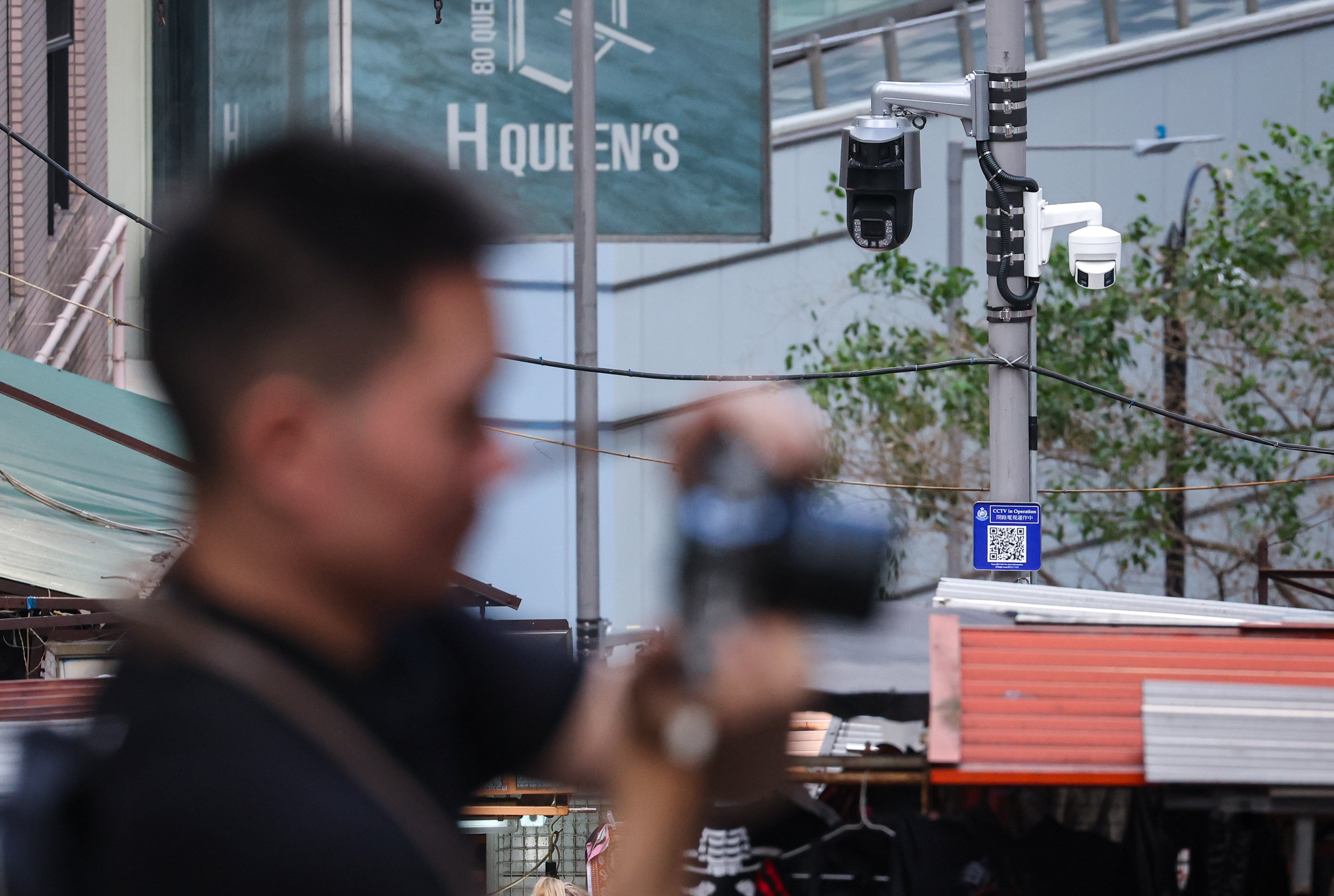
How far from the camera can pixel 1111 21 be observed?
17.5 m

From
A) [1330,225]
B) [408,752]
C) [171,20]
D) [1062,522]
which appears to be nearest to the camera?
[408,752]

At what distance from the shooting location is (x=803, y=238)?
16.9 meters

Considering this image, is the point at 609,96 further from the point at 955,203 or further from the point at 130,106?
the point at 130,106

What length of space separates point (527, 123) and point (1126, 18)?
9.92 meters

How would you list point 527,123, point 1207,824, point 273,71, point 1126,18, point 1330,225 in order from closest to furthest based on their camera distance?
point 1207,824
point 527,123
point 273,71
point 1330,225
point 1126,18

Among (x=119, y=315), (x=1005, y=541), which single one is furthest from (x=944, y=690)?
(x=119, y=315)

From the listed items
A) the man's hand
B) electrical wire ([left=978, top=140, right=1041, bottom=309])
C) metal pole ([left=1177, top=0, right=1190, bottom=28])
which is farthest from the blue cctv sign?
metal pole ([left=1177, top=0, right=1190, bottom=28])

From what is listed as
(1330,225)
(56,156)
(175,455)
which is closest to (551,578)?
(56,156)

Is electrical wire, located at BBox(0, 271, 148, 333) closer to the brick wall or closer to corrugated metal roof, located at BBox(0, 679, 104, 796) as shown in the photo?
the brick wall

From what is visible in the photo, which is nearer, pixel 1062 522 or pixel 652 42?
pixel 652 42

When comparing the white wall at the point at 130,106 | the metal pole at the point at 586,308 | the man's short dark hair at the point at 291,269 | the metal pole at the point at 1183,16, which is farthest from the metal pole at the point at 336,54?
the metal pole at the point at 1183,16

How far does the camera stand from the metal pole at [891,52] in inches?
688

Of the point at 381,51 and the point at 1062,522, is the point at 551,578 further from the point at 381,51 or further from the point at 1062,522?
the point at 381,51

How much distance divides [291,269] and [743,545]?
37 centimetres
